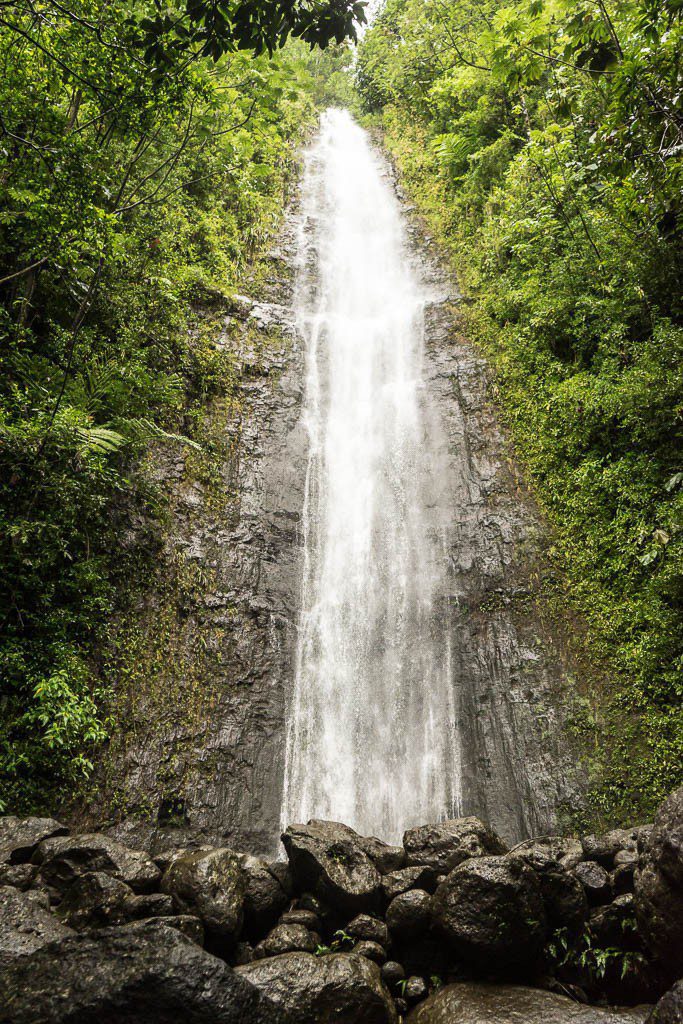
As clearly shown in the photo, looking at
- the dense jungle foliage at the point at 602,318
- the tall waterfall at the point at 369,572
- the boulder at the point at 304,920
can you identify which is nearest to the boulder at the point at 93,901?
the boulder at the point at 304,920

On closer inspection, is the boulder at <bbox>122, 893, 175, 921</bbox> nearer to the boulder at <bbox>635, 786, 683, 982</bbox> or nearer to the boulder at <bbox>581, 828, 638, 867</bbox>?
the boulder at <bbox>635, 786, 683, 982</bbox>

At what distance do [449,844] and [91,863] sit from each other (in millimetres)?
2970

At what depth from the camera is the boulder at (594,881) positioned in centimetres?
410

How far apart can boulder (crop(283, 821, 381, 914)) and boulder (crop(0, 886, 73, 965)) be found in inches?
71.2

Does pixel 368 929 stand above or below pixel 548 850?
below

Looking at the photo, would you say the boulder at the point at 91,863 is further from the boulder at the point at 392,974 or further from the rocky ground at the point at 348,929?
the boulder at the point at 392,974

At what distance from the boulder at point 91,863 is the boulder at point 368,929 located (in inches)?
64.4

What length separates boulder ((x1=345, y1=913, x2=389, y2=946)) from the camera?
414 centimetres

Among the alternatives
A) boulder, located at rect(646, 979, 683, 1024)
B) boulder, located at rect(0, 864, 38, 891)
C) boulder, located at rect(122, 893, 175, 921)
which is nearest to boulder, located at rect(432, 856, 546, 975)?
boulder, located at rect(646, 979, 683, 1024)

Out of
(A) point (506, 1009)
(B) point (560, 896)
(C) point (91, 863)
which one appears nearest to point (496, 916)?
(A) point (506, 1009)

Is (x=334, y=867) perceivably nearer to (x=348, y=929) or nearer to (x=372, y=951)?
(x=348, y=929)

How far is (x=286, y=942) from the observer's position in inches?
157

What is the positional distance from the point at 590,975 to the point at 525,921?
1.83 ft

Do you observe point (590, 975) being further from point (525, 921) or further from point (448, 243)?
point (448, 243)
